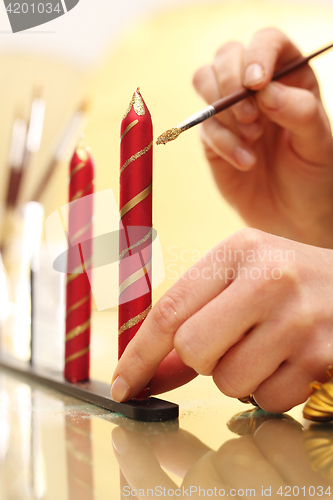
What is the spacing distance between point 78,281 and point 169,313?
180 millimetres

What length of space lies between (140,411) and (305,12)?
2006mm

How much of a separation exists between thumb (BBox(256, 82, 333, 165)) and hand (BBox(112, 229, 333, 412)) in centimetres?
37

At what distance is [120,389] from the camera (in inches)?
12.2

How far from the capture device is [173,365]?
0.34 meters

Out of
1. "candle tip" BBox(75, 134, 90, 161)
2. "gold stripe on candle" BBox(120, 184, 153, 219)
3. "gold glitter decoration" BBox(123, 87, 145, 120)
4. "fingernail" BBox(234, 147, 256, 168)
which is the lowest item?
"gold stripe on candle" BBox(120, 184, 153, 219)

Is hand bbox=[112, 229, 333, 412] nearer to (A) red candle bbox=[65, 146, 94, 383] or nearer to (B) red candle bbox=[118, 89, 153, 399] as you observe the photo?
(B) red candle bbox=[118, 89, 153, 399]

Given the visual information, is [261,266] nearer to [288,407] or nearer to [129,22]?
[288,407]

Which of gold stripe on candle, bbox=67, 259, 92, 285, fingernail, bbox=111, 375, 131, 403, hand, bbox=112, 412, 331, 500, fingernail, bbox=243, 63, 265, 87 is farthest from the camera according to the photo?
fingernail, bbox=243, 63, 265, 87

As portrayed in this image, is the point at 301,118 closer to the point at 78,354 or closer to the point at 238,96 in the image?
the point at 238,96

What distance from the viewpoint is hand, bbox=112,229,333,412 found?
259 millimetres

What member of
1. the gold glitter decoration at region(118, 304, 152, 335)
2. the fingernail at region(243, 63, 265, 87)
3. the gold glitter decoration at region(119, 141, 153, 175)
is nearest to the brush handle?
the fingernail at region(243, 63, 265, 87)

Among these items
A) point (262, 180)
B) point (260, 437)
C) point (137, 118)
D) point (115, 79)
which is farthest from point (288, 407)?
point (115, 79)

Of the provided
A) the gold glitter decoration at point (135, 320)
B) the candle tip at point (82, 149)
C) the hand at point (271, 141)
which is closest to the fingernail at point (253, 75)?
the hand at point (271, 141)

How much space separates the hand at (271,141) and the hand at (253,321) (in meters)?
0.35
